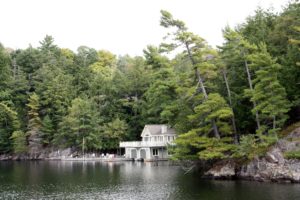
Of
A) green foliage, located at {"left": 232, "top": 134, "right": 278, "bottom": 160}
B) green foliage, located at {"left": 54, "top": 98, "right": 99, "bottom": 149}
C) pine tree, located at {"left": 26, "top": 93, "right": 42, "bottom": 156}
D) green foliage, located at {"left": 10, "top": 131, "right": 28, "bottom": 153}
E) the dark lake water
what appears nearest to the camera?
the dark lake water

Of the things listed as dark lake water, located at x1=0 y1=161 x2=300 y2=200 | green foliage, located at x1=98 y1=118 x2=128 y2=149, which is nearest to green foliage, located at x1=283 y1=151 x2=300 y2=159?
dark lake water, located at x1=0 y1=161 x2=300 y2=200

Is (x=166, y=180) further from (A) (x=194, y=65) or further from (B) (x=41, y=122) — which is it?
(B) (x=41, y=122)

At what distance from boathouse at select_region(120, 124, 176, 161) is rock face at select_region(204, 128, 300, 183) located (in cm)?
2562

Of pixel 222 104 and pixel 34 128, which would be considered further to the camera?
pixel 34 128

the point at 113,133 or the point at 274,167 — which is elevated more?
the point at 113,133

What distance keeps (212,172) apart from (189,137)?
366cm

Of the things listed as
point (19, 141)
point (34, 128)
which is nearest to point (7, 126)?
point (19, 141)

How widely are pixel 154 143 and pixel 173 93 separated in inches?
468

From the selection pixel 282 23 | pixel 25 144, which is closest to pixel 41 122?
pixel 25 144

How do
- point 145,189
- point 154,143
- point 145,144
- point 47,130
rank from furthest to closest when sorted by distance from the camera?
point 47,130, point 145,144, point 154,143, point 145,189

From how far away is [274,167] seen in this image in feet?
90.5

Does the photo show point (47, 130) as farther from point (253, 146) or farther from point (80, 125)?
point (253, 146)

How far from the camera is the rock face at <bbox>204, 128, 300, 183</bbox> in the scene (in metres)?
26.6

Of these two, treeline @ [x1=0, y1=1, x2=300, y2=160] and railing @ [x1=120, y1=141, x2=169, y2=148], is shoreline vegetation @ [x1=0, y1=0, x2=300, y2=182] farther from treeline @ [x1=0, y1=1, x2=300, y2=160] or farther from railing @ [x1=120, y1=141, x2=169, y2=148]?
railing @ [x1=120, y1=141, x2=169, y2=148]
